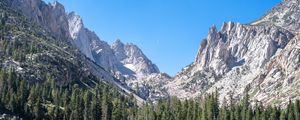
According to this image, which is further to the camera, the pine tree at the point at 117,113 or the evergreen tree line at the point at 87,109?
the pine tree at the point at 117,113

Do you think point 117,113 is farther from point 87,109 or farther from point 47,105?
point 47,105

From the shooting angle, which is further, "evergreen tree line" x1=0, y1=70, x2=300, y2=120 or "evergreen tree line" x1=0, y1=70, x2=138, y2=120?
"evergreen tree line" x1=0, y1=70, x2=300, y2=120

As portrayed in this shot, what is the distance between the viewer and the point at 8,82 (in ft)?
600

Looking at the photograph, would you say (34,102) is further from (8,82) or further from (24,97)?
(8,82)

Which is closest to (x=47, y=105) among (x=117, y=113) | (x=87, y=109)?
(x=87, y=109)

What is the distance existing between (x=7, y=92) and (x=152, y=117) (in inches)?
2223

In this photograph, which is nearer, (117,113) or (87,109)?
(87,109)

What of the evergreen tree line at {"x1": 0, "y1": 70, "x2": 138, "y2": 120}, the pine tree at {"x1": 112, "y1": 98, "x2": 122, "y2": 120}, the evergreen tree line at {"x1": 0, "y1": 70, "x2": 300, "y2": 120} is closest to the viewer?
the evergreen tree line at {"x1": 0, "y1": 70, "x2": 138, "y2": 120}

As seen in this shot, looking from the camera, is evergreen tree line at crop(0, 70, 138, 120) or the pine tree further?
the pine tree

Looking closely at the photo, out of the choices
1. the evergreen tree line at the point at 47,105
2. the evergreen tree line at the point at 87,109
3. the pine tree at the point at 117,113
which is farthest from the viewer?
the pine tree at the point at 117,113

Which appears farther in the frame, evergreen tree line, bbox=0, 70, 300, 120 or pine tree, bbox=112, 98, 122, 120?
pine tree, bbox=112, 98, 122, 120

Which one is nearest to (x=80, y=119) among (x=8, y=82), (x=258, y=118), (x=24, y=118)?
(x=24, y=118)

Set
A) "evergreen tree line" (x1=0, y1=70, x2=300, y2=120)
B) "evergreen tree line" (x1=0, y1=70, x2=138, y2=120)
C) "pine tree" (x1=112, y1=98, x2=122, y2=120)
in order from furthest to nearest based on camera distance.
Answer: "pine tree" (x1=112, y1=98, x2=122, y2=120)
"evergreen tree line" (x1=0, y1=70, x2=300, y2=120)
"evergreen tree line" (x1=0, y1=70, x2=138, y2=120)

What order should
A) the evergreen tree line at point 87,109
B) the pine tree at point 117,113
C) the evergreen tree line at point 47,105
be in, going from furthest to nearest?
1. the pine tree at point 117,113
2. the evergreen tree line at point 87,109
3. the evergreen tree line at point 47,105
